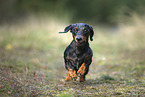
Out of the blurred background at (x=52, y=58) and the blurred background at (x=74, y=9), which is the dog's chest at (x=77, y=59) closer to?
the blurred background at (x=52, y=58)

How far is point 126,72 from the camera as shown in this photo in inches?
243

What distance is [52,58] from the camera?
801cm

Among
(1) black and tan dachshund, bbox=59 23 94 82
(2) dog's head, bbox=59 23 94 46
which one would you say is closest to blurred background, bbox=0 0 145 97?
(1) black and tan dachshund, bbox=59 23 94 82

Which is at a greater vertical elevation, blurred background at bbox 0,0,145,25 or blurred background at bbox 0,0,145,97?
blurred background at bbox 0,0,145,25

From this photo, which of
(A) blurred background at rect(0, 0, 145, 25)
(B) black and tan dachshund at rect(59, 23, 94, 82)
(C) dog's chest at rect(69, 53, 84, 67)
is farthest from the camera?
(A) blurred background at rect(0, 0, 145, 25)

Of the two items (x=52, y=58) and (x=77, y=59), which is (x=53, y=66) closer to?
(x=52, y=58)

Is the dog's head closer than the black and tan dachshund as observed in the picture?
Yes

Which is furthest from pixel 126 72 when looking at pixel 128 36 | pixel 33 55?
pixel 128 36

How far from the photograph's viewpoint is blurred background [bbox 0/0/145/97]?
13.4 feet

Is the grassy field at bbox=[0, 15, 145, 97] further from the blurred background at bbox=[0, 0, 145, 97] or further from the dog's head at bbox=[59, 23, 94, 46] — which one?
the dog's head at bbox=[59, 23, 94, 46]

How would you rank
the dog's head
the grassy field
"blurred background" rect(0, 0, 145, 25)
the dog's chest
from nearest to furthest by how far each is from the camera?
the grassy field → the dog's head → the dog's chest → "blurred background" rect(0, 0, 145, 25)

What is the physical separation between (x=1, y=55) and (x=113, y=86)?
3.31 m

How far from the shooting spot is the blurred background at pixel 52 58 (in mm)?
4088

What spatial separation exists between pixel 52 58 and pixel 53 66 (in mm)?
1146
